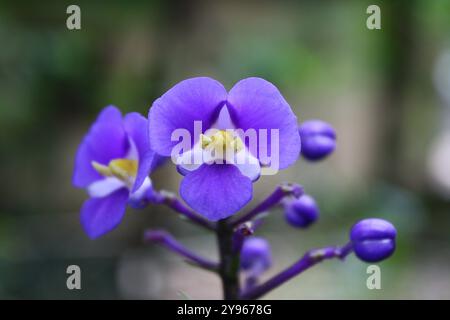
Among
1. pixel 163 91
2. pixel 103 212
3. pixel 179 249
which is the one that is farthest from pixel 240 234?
pixel 163 91

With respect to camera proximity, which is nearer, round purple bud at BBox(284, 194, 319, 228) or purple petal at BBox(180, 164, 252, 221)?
purple petal at BBox(180, 164, 252, 221)

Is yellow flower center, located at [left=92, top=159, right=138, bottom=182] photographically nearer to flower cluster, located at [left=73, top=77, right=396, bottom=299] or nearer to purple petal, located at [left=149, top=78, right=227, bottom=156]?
Answer: flower cluster, located at [left=73, top=77, right=396, bottom=299]

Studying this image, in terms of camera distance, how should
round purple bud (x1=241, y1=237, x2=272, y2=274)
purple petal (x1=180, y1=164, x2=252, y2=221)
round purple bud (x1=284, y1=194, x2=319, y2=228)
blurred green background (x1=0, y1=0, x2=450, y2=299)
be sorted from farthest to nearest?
1. blurred green background (x1=0, y1=0, x2=450, y2=299)
2. round purple bud (x1=241, y1=237, x2=272, y2=274)
3. round purple bud (x1=284, y1=194, x2=319, y2=228)
4. purple petal (x1=180, y1=164, x2=252, y2=221)

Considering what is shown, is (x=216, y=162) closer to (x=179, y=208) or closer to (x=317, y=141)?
(x=179, y=208)

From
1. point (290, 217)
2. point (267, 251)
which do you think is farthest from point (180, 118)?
point (267, 251)

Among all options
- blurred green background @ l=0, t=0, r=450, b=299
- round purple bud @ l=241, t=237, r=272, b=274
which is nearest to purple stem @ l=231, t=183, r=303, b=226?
round purple bud @ l=241, t=237, r=272, b=274

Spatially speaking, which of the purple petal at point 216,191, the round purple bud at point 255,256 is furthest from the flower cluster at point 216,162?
the round purple bud at point 255,256
